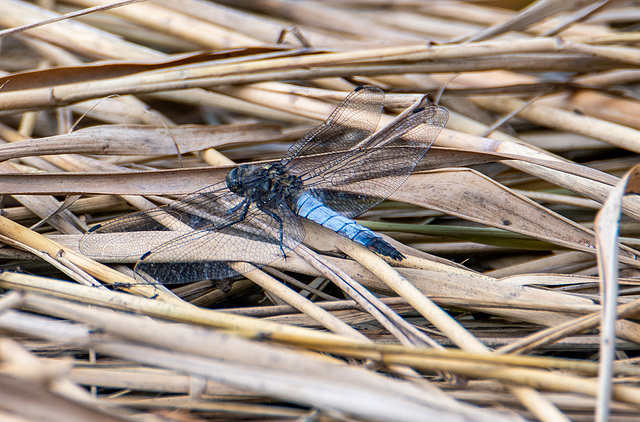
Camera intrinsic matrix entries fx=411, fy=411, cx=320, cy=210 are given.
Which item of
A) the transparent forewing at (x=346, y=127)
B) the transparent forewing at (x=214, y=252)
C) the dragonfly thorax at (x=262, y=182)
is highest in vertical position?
the transparent forewing at (x=346, y=127)

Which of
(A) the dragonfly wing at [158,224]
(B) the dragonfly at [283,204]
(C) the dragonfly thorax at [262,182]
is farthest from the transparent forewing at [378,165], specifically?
(A) the dragonfly wing at [158,224]

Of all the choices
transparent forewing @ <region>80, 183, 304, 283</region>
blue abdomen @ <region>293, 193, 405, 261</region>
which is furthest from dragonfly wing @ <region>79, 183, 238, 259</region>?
blue abdomen @ <region>293, 193, 405, 261</region>

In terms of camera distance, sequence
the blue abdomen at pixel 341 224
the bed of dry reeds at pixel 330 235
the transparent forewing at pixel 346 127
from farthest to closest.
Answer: the transparent forewing at pixel 346 127, the blue abdomen at pixel 341 224, the bed of dry reeds at pixel 330 235

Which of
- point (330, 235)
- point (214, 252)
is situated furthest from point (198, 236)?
point (330, 235)

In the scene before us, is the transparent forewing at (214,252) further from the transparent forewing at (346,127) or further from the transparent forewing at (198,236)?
the transparent forewing at (346,127)

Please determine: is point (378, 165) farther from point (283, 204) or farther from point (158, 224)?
point (158, 224)
